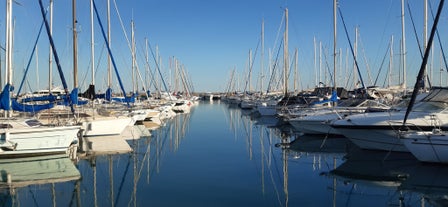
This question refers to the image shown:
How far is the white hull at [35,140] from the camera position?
53.1 feet

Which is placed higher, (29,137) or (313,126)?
(29,137)

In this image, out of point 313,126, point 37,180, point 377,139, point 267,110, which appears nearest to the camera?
point 37,180

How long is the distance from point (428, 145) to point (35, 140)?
14.8 m

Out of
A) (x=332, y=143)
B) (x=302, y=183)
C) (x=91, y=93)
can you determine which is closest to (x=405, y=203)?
(x=302, y=183)

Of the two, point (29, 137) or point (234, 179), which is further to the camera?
point (29, 137)

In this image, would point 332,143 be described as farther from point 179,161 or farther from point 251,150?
point 179,161

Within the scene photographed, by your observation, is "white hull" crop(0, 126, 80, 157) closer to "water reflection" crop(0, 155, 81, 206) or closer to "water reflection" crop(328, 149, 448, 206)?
"water reflection" crop(0, 155, 81, 206)

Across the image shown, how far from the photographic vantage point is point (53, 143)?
17.1 metres

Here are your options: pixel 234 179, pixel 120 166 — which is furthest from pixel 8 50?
pixel 234 179

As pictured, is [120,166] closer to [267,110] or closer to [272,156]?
[272,156]

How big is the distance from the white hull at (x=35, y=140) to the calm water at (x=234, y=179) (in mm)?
756

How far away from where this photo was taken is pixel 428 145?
1475cm

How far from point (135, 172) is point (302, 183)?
598 centimetres

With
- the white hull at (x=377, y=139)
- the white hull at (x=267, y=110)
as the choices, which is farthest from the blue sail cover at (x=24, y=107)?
the white hull at (x=267, y=110)
